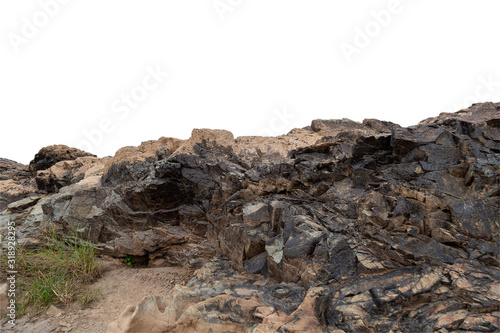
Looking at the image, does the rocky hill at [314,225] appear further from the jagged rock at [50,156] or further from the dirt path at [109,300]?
the jagged rock at [50,156]

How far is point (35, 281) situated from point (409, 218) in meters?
5.99

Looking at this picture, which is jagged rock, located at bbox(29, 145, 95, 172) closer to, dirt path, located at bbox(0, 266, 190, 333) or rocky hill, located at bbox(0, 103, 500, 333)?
rocky hill, located at bbox(0, 103, 500, 333)

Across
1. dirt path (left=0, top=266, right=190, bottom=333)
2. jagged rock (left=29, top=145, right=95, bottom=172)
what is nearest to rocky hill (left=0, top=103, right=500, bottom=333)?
dirt path (left=0, top=266, right=190, bottom=333)

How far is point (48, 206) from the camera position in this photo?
6070 mm

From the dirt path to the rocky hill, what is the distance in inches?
13.1

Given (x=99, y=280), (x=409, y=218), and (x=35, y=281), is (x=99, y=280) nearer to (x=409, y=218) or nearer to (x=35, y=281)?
(x=35, y=281)

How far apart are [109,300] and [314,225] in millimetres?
3759

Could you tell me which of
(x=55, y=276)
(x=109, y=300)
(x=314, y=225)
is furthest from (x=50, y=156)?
(x=314, y=225)

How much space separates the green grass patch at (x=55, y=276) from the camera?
4383 millimetres

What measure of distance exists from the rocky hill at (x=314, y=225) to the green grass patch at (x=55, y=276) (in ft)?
1.70

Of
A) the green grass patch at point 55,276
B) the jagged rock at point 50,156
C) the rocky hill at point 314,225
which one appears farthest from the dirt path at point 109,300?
the jagged rock at point 50,156

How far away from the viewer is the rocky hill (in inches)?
108

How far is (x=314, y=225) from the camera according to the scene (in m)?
3.75

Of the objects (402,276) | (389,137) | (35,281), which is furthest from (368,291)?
(35,281)
